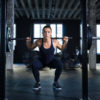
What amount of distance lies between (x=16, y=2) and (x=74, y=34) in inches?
166

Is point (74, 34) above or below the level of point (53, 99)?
above

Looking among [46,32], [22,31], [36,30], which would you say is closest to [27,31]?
[22,31]

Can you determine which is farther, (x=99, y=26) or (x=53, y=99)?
(x=99, y=26)

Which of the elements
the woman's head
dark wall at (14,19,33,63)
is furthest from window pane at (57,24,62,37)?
the woman's head

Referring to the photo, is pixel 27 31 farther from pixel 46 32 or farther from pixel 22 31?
pixel 46 32

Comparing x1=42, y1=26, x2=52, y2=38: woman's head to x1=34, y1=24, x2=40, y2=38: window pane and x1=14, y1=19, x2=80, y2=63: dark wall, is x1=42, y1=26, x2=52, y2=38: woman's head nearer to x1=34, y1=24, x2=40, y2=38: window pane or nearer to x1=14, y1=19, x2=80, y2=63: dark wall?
x1=14, y1=19, x2=80, y2=63: dark wall

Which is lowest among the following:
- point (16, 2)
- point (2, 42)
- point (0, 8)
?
point (2, 42)

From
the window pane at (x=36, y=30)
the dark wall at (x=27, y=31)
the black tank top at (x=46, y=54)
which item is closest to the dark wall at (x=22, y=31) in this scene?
the dark wall at (x=27, y=31)

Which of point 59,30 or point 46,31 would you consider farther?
point 59,30

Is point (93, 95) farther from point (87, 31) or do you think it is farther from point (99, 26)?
point (99, 26)

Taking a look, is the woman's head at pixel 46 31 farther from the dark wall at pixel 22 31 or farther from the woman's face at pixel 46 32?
the dark wall at pixel 22 31

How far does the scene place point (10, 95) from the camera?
1870 mm

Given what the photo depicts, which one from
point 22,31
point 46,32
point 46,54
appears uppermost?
point 22,31

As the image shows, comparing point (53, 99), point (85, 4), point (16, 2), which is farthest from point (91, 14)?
point (53, 99)
